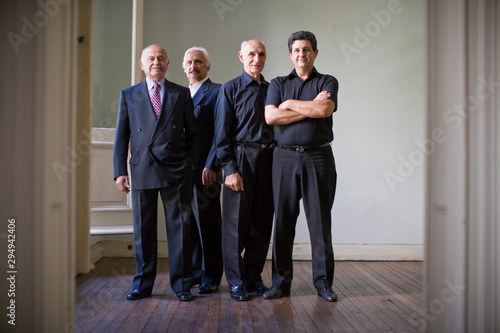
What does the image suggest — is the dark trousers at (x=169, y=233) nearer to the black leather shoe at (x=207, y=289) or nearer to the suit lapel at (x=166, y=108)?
the black leather shoe at (x=207, y=289)

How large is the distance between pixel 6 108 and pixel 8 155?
0.16 meters

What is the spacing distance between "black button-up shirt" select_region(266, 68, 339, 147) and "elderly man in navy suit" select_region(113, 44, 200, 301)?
62 cm

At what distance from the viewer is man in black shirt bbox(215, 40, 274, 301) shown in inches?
123

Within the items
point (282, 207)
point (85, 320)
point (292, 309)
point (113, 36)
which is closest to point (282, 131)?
point (282, 207)

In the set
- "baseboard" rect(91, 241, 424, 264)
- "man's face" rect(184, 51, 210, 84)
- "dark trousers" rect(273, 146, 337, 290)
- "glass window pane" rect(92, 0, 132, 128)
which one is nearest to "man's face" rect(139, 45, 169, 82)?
"man's face" rect(184, 51, 210, 84)

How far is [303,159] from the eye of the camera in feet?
10.1

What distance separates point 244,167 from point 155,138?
602mm

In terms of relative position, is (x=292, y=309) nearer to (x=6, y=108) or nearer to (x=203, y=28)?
(x=6, y=108)

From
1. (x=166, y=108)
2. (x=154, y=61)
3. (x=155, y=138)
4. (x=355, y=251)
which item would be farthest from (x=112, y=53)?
(x=355, y=251)

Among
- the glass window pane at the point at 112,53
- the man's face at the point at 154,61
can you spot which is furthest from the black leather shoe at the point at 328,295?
the glass window pane at the point at 112,53

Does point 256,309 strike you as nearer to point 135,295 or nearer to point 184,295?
point 184,295

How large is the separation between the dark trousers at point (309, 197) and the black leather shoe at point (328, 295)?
3 centimetres

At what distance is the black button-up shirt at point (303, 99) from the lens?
304 centimetres

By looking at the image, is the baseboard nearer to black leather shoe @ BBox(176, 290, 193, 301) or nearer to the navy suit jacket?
black leather shoe @ BBox(176, 290, 193, 301)
